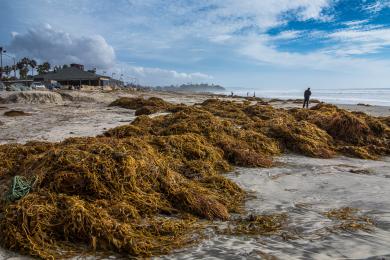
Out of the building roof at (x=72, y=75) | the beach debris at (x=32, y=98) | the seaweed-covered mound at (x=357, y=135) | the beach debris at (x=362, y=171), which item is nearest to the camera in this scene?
the beach debris at (x=362, y=171)

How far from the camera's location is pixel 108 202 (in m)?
4.65

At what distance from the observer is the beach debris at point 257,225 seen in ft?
14.2

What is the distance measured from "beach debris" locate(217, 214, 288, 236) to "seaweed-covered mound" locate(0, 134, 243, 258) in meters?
0.30

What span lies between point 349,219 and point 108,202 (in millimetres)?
2935

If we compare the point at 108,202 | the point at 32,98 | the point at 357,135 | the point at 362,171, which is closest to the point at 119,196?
the point at 108,202

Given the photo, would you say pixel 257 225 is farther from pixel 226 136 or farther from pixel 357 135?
pixel 357 135

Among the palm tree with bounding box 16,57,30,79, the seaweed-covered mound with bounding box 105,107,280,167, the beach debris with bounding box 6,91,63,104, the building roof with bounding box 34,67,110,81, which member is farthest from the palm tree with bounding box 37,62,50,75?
the seaweed-covered mound with bounding box 105,107,280,167

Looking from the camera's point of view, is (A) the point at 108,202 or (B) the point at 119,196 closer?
(A) the point at 108,202

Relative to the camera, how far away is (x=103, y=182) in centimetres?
491

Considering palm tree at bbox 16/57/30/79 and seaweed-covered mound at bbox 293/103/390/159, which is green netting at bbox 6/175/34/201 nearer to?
seaweed-covered mound at bbox 293/103/390/159

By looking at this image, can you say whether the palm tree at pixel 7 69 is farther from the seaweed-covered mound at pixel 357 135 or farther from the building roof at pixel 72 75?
the seaweed-covered mound at pixel 357 135

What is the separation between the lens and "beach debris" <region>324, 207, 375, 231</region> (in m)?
4.37

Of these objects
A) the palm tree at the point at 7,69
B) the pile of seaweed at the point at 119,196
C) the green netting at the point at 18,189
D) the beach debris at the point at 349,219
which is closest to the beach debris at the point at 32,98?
the pile of seaweed at the point at 119,196

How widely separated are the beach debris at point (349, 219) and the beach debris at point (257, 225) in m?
0.60
